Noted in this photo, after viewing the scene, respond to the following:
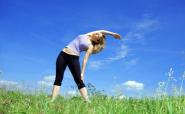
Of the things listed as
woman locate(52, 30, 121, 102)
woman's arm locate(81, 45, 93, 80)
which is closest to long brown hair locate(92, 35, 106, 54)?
woman locate(52, 30, 121, 102)

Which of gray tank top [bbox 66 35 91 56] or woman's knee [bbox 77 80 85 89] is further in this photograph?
woman's knee [bbox 77 80 85 89]

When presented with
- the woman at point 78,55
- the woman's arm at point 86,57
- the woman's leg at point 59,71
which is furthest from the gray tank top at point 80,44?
the woman's leg at point 59,71

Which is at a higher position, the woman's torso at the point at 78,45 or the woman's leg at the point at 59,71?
the woman's torso at the point at 78,45

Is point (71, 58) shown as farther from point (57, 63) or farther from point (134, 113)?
point (134, 113)

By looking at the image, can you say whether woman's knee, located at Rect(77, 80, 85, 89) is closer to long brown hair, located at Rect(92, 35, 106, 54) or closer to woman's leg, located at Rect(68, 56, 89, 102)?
woman's leg, located at Rect(68, 56, 89, 102)

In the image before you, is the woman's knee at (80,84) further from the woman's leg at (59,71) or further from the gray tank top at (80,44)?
the gray tank top at (80,44)

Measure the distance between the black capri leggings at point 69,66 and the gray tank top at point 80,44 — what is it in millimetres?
205

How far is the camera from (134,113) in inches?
278

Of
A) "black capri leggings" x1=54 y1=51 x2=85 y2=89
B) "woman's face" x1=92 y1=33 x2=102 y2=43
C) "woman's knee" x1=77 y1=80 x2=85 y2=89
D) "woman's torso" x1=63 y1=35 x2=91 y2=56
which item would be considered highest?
"woman's face" x1=92 y1=33 x2=102 y2=43

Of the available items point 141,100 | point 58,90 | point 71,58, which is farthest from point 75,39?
point 141,100

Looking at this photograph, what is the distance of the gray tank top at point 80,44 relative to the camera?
1222 centimetres

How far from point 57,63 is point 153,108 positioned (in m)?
5.58

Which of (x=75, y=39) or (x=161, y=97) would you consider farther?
(x=75, y=39)

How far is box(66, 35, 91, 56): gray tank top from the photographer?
1222 cm
